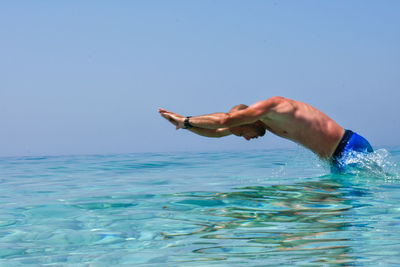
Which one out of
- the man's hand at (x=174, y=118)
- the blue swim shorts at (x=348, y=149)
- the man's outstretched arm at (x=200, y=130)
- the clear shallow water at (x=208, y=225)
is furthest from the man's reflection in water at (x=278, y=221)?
the man's hand at (x=174, y=118)

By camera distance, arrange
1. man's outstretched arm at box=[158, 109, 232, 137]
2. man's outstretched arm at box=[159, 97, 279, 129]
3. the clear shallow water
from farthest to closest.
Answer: man's outstretched arm at box=[158, 109, 232, 137] < man's outstretched arm at box=[159, 97, 279, 129] < the clear shallow water

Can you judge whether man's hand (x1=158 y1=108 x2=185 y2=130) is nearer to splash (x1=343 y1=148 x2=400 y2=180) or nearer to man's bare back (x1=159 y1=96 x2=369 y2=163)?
man's bare back (x1=159 y1=96 x2=369 y2=163)

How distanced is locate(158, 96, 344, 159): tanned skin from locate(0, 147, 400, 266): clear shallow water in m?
0.56

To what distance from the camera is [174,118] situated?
6938mm

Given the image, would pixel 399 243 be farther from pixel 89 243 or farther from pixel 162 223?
pixel 89 243

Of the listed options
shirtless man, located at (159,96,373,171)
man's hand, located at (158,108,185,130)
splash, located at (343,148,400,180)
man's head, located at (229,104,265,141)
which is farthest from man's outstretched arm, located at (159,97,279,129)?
splash, located at (343,148,400,180)

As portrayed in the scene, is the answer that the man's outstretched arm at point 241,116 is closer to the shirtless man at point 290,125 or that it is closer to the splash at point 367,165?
the shirtless man at point 290,125

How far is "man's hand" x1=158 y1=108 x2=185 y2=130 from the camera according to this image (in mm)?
6848

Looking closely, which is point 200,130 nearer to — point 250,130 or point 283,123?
point 250,130

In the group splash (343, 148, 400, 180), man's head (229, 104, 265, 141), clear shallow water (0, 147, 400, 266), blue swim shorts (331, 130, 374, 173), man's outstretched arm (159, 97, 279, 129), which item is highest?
man's outstretched arm (159, 97, 279, 129)

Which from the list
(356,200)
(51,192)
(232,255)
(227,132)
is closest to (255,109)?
(227,132)

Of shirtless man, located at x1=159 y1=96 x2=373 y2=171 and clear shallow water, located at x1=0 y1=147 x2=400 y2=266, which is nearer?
clear shallow water, located at x1=0 y1=147 x2=400 y2=266

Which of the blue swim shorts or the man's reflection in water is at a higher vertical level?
the blue swim shorts

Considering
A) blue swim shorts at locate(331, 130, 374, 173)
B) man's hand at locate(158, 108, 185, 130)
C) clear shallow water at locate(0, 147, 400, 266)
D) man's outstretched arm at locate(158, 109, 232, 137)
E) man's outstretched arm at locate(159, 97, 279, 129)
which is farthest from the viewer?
man's outstretched arm at locate(158, 109, 232, 137)
